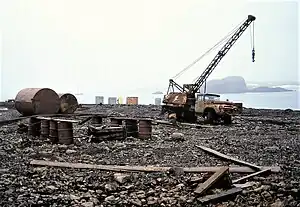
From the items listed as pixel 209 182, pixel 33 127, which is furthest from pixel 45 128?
Answer: pixel 209 182

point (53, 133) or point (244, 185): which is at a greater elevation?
point (53, 133)

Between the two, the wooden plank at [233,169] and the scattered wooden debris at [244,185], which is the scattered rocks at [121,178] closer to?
the wooden plank at [233,169]

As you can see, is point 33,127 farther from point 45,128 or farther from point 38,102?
point 38,102

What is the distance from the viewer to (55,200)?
449 cm

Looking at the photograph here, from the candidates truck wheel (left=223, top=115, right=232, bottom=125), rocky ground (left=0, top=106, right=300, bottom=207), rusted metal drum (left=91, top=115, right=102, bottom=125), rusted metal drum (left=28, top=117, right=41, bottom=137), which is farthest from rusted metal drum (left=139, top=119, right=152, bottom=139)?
truck wheel (left=223, top=115, right=232, bottom=125)

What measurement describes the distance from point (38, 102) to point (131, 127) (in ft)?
18.1

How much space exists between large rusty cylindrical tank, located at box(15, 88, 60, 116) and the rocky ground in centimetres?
428

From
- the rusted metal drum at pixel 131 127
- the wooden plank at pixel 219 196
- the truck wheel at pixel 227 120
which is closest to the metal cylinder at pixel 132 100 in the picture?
the truck wheel at pixel 227 120

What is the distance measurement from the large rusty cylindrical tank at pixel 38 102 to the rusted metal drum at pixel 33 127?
12.4ft

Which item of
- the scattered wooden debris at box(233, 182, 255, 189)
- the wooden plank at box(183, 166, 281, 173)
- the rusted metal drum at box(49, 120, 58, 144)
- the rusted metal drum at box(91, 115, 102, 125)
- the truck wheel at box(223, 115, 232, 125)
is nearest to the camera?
the scattered wooden debris at box(233, 182, 255, 189)

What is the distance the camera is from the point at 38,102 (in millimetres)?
14047

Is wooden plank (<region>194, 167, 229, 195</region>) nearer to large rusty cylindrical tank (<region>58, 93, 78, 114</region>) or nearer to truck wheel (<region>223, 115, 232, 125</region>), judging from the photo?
truck wheel (<region>223, 115, 232, 125</region>)

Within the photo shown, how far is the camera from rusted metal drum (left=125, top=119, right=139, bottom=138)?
10.2 meters

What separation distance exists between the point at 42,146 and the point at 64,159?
1.68 meters
